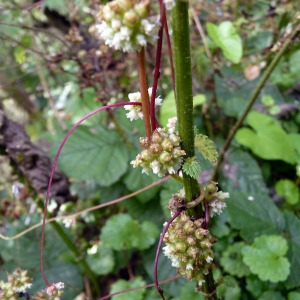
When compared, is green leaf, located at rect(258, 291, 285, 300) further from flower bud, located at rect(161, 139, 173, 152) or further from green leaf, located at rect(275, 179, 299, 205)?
flower bud, located at rect(161, 139, 173, 152)

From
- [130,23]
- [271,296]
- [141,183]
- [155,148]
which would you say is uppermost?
[130,23]

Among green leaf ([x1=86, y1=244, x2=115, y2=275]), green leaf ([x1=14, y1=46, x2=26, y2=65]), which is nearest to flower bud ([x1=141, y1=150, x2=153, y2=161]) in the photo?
green leaf ([x1=86, y1=244, x2=115, y2=275])

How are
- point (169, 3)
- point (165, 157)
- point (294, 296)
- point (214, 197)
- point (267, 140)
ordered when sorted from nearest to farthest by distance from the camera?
1. point (169, 3)
2. point (165, 157)
3. point (214, 197)
4. point (294, 296)
5. point (267, 140)

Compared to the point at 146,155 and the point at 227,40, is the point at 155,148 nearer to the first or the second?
the point at 146,155

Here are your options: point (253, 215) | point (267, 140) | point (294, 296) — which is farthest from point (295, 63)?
point (294, 296)

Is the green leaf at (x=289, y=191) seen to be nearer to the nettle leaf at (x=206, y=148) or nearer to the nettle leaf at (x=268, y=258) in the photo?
the nettle leaf at (x=268, y=258)

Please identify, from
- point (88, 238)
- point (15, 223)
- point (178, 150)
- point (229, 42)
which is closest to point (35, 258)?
point (15, 223)

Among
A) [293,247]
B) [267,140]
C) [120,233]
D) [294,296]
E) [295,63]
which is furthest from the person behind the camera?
[295,63]
